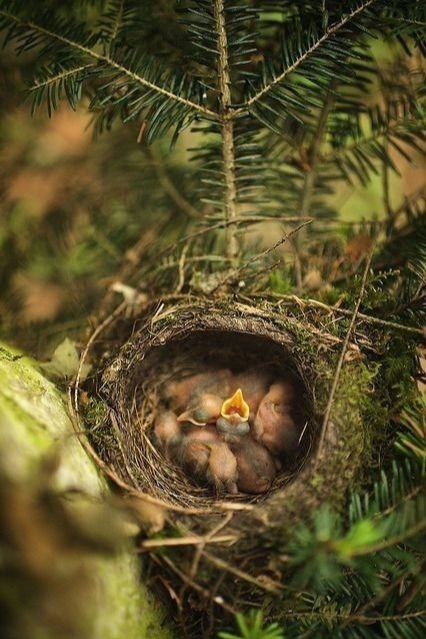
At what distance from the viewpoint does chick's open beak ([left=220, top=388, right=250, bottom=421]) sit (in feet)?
4.68

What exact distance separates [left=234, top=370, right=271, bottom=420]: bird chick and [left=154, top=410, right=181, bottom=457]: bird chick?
0.23 metres

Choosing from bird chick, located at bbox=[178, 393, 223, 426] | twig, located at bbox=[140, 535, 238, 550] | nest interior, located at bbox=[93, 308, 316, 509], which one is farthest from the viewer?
bird chick, located at bbox=[178, 393, 223, 426]

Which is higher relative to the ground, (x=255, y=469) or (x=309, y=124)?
(x=309, y=124)

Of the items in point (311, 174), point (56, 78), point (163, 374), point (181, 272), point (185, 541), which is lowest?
point (163, 374)

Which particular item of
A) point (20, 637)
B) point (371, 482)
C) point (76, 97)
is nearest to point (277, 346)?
point (371, 482)

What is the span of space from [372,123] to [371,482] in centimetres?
85

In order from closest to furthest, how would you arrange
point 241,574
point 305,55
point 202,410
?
point 241,574, point 305,55, point 202,410

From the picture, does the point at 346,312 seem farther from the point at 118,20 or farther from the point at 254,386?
the point at 118,20

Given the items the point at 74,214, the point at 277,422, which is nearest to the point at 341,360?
the point at 277,422

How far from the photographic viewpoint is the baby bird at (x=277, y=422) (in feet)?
4.61

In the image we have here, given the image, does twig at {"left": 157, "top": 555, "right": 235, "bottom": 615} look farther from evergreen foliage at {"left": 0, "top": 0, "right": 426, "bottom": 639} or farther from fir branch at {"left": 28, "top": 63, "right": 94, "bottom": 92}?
fir branch at {"left": 28, "top": 63, "right": 94, "bottom": 92}

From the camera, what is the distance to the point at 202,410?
1.47 m

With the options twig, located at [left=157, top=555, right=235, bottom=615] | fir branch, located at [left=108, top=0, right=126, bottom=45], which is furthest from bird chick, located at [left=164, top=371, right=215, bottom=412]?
fir branch, located at [left=108, top=0, right=126, bottom=45]

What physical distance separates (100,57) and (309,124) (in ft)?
1.68
